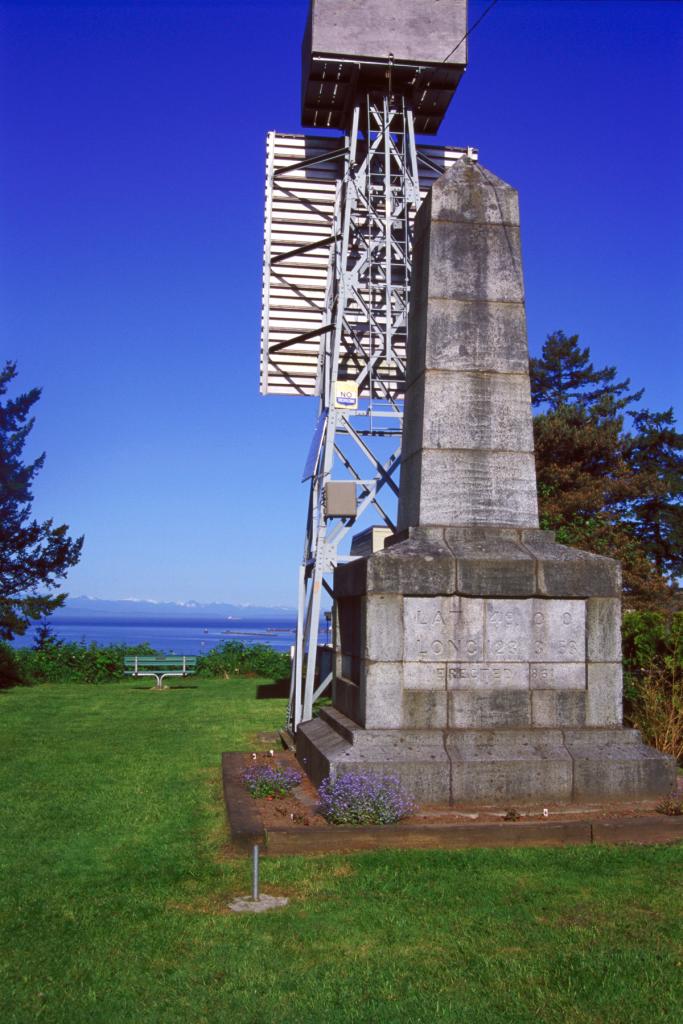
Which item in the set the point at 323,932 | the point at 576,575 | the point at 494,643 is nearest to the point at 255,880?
the point at 323,932

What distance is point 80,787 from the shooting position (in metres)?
11.6

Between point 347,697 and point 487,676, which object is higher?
point 487,676

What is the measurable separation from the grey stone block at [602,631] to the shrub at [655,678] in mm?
2001

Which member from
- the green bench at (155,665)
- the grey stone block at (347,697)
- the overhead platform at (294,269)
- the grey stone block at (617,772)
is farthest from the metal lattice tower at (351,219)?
the green bench at (155,665)

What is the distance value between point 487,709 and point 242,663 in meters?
24.7

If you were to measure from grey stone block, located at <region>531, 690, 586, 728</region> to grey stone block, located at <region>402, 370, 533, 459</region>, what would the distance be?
2.67m

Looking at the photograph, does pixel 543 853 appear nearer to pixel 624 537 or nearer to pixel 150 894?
pixel 150 894

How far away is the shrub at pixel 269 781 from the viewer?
394 inches

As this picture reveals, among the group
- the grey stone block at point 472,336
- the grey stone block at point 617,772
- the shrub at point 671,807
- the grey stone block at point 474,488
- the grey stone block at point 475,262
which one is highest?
the grey stone block at point 475,262

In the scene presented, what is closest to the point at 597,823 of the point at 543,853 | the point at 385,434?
the point at 543,853

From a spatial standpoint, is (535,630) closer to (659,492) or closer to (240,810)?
(240,810)

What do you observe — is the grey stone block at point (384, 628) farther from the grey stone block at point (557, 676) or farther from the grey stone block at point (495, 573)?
the grey stone block at point (557, 676)

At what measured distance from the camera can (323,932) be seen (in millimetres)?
6012

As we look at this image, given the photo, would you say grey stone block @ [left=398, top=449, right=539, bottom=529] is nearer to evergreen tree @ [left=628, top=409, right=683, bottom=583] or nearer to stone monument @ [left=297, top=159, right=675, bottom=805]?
stone monument @ [left=297, top=159, right=675, bottom=805]
